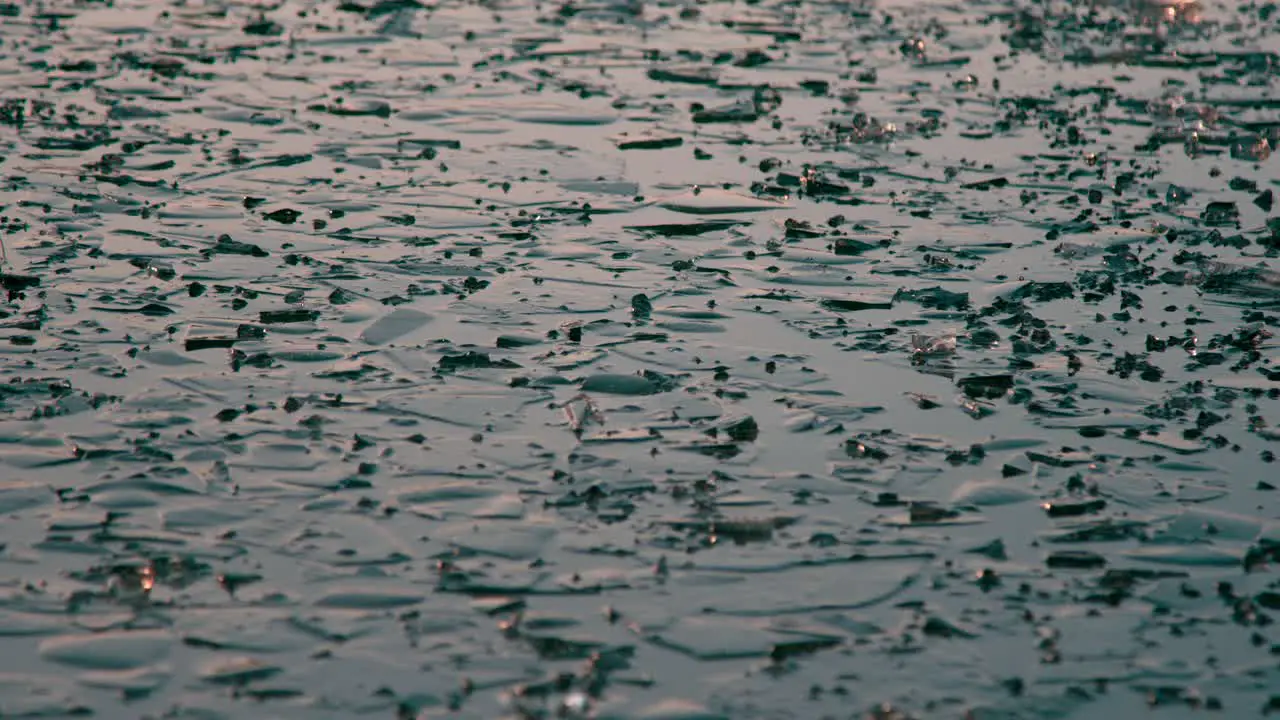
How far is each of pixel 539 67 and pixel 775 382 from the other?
15.0ft

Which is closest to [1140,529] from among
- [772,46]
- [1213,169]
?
[1213,169]

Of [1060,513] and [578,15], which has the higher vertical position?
[578,15]

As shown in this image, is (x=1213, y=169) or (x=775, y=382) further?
(x=1213, y=169)

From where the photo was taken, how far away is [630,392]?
473 centimetres

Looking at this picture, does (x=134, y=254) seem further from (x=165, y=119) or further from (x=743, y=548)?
(x=743, y=548)

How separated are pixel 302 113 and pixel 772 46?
10.9 feet

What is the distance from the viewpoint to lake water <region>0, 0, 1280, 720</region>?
3.35 m

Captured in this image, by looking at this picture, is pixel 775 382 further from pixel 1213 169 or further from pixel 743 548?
pixel 1213 169

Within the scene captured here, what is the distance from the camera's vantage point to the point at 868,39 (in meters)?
9.89

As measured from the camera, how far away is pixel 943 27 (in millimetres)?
10312

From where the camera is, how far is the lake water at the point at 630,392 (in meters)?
3.35

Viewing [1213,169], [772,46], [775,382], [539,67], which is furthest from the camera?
[772,46]

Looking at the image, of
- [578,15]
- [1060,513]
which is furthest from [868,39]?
[1060,513]

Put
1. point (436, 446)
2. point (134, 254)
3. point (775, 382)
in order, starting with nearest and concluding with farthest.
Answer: point (436, 446) < point (775, 382) < point (134, 254)
